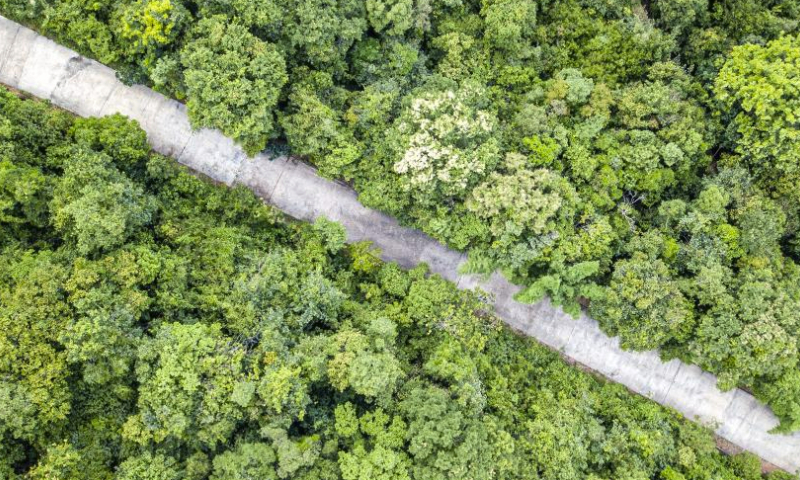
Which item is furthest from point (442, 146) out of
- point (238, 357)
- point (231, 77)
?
point (238, 357)

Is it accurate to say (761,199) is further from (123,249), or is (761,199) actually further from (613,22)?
(123,249)

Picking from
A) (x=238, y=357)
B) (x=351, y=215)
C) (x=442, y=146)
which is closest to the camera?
(x=238, y=357)

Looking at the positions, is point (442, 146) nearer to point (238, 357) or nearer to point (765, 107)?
point (238, 357)

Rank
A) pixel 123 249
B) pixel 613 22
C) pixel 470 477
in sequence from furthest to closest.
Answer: pixel 613 22 < pixel 123 249 < pixel 470 477

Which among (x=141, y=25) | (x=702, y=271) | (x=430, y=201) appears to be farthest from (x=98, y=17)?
(x=702, y=271)

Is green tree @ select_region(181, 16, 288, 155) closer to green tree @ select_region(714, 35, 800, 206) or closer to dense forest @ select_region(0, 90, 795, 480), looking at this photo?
dense forest @ select_region(0, 90, 795, 480)

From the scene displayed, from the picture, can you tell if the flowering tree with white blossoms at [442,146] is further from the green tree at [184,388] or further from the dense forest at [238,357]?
the green tree at [184,388]
